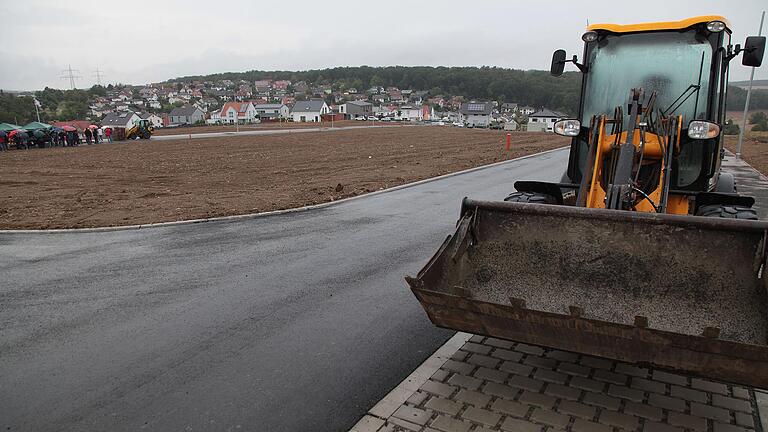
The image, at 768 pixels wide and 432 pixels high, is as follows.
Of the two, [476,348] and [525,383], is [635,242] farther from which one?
[476,348]

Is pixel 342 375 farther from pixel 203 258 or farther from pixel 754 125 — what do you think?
pixel 754 125

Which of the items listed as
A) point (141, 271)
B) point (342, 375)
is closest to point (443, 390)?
point (342, 375)

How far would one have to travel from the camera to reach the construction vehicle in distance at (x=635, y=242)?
3.07 metres

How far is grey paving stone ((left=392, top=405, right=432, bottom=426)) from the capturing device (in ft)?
10.9

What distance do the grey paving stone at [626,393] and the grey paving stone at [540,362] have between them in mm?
453

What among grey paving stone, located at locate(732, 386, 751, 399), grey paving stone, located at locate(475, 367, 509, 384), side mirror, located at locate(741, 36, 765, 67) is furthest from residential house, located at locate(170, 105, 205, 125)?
grey paving stone, located at locate(732, 386, 751, 399)

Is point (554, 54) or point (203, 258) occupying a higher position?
point (554, 54)

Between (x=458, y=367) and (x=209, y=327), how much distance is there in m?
2.46

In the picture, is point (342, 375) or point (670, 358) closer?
point (670, 358)

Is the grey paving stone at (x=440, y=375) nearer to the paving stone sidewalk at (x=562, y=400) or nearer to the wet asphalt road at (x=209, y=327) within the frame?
the paving stone sidewalk at (x=562, y=400)

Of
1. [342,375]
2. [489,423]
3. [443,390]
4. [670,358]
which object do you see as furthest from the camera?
[342,375]

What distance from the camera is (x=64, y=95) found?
112 metres

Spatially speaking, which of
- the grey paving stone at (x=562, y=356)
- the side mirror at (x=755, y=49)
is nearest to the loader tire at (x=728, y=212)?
the side mirror at (x=755, y=49)

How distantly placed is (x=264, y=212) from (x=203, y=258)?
322 centimetres
